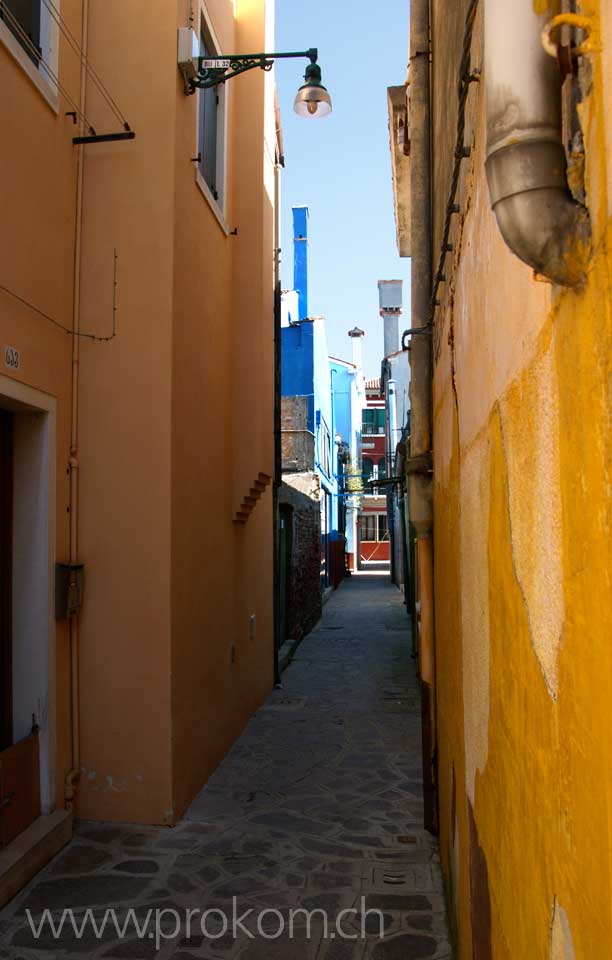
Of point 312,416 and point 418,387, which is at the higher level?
point 312,416

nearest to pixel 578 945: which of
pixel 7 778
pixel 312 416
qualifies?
pixel 7 778

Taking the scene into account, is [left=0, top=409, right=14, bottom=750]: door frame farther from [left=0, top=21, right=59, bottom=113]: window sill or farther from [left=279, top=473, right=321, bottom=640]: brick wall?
[left=279, top=473, right=321, bottom=640]: brick wall

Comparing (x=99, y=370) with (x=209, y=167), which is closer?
(x=99, y=370)

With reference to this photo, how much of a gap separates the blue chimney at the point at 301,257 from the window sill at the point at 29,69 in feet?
62.3

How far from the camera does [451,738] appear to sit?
415 centimetres

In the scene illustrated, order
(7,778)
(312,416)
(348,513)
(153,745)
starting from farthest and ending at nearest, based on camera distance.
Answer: (348,513) < (312,416) < (153,745) < (7,778)

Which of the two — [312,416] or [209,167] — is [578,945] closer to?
[209,167]

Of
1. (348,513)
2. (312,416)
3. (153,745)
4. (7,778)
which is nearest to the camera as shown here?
(7,778)

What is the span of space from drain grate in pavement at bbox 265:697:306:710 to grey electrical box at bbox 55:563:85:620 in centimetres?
453

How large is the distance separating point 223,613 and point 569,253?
6753 millimetres

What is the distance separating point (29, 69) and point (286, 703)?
7.48 m

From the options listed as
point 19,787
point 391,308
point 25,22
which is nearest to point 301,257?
point 391,308

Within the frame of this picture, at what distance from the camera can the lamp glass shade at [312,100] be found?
6305 millimetres

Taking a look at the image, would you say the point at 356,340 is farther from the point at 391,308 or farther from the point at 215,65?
the point at 215,65
